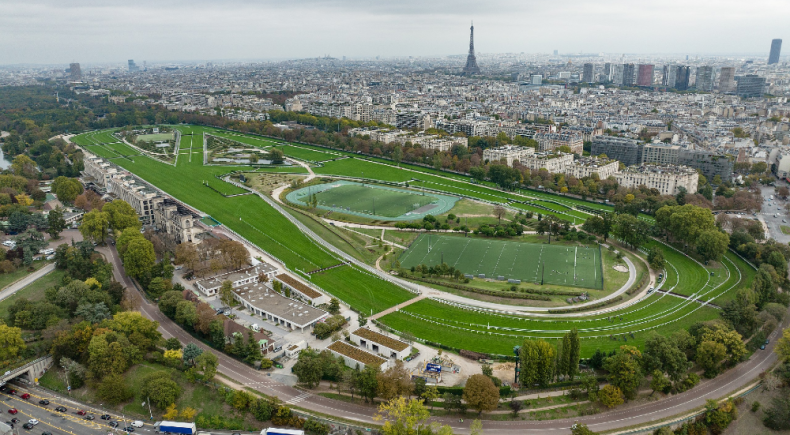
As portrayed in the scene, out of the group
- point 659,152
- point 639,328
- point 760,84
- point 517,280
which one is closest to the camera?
point 639,328

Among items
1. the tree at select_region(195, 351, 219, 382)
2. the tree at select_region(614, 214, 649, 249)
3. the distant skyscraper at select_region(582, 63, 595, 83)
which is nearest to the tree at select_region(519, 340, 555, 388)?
the tree at select_region(195, 351, 219, 382)

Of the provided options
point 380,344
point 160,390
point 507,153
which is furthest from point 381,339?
point 507,153

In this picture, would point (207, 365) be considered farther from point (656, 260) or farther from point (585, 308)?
point (656, 260)

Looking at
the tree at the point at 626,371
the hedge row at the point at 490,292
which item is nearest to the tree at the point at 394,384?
the tree at the point at 626,371

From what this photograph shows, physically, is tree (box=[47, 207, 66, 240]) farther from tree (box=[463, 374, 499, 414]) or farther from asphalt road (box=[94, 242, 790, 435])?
tree (box=[463, 374, 499, 414])

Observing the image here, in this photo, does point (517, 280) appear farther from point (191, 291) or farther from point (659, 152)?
point (659, 152)

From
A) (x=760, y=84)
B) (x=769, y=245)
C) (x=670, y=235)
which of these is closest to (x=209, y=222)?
(x=670, y=235)

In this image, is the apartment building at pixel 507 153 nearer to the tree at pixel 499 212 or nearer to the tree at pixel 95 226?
the tree at pixel 499 212
